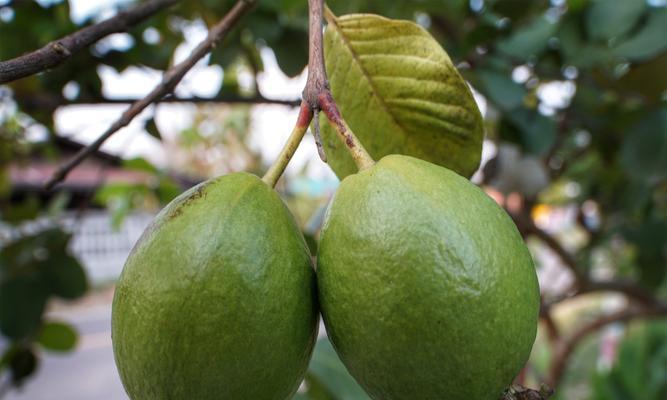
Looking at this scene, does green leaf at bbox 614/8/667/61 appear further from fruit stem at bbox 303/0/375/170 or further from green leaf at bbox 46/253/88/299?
green leaf at bbox 46/253/88/299

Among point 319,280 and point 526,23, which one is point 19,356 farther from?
point 526,23

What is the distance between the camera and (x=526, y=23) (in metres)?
1.90

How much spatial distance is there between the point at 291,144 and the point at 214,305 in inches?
9.3

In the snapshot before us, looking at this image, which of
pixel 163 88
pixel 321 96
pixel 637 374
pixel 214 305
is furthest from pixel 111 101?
pixel 637 374

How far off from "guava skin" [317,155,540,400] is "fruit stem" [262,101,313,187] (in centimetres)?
11

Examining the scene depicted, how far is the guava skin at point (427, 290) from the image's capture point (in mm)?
590

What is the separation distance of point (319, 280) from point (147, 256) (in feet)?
0.63

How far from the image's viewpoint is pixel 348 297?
0.64 m

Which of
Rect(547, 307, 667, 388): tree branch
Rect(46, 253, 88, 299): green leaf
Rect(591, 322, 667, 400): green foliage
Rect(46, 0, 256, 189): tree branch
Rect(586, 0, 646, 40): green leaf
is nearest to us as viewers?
Rect(46, 0, 256, 189): tree branch

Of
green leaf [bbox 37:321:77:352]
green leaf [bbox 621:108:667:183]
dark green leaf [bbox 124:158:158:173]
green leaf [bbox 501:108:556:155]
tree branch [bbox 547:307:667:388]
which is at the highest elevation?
green leaf [bbox 501:108:556:155]

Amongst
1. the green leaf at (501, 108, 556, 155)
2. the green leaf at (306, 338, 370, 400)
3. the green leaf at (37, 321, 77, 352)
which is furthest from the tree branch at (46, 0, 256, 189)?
the green leaf at (37, 321, 77, 352)

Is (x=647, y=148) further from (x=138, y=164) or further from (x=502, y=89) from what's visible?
(x=138, y=164)

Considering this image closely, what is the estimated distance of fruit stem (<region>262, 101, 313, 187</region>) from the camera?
2.40 feet

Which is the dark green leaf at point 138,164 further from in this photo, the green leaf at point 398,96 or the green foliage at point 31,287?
the green leaf at point 398,96
